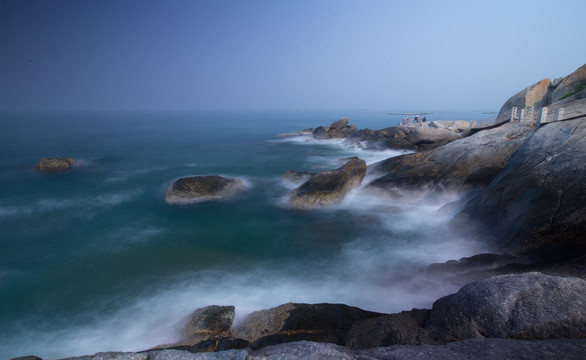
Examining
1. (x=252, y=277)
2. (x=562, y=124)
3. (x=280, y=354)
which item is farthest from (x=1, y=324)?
(x=562, y=124)

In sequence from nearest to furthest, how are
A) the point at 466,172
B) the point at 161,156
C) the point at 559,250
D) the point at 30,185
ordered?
the point at 559,250, the point at 466,172, the point at 30,185, the point at 161,156

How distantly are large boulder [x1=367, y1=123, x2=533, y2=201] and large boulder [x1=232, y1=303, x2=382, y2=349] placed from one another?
418 inches

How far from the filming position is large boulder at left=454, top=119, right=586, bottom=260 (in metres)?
8.11

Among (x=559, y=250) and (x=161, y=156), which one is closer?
(x=559, y=250)

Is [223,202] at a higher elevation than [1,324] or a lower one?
higher

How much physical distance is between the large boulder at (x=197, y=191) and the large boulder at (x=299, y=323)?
1158cm

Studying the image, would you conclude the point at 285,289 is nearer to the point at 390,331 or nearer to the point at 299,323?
the point at 299,323

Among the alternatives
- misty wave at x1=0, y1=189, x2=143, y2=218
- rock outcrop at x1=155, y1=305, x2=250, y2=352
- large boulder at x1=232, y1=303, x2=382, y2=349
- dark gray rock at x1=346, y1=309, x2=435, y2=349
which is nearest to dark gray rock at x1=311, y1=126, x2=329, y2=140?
misty wave at x1=0, y1=189, x2=143, y2=218

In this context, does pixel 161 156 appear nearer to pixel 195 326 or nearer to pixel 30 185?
pixel 30 185

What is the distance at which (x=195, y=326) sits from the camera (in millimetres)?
7496

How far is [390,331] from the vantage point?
5.94m

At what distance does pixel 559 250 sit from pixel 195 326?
9.76 metres

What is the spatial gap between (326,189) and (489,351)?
12594 mm

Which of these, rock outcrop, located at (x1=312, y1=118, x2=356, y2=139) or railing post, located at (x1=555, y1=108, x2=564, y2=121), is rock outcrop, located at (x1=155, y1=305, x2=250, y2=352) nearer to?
railing post, located at (x1=555, y1=108, x2=564, y2=121)
